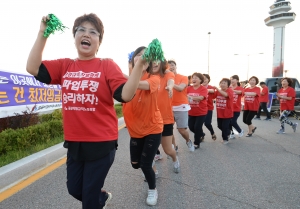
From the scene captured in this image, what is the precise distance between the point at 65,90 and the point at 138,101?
104 centimetres

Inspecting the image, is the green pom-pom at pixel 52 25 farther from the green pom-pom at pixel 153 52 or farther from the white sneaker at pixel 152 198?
the white sneaker at pixel 152 198

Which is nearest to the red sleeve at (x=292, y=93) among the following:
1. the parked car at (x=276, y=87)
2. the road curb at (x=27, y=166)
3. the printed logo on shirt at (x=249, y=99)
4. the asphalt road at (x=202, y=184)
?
the printed logo on shirt at (x=249, y=99)

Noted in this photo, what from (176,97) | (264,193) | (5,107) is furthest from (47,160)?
(264,193)

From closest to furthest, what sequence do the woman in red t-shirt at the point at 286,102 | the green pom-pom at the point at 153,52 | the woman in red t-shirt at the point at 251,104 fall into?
the green pom-pom at the point at 153,52 < the woman in red t-shirt at the point at 251,104 < the woman in red t-shirt at the point at 286,102

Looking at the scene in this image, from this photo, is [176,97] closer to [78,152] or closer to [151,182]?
[151,182]

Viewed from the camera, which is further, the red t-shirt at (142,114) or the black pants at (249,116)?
the black pants at (249,116)

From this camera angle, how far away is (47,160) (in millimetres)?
4320

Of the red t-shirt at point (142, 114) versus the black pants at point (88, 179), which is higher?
the red t-shirt at point (142, 114)

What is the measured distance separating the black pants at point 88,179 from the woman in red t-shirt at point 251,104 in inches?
261

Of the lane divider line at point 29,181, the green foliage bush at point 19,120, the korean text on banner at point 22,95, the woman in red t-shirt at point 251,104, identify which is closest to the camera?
the lane divider line at point 29,181

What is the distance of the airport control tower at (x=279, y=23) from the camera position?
44469 mm

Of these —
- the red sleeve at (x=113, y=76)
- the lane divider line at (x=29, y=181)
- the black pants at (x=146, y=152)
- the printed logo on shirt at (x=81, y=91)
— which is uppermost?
the red sleeve at (x=113, y=76)

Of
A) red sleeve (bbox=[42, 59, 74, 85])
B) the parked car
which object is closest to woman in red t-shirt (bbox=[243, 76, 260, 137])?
the parked car

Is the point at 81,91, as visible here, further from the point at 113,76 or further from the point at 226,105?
the point at 226,105
